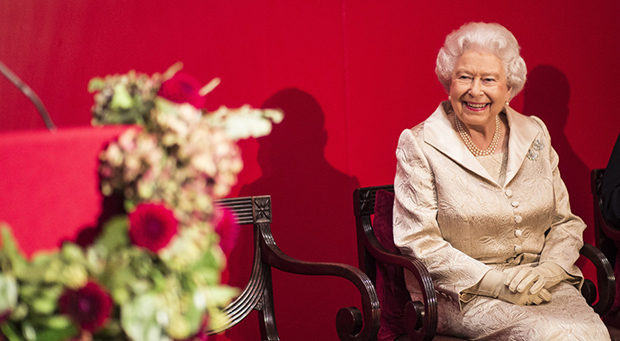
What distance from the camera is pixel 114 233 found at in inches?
33.7

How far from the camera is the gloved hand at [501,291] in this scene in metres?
2.16

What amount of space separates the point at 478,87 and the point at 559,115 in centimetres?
115

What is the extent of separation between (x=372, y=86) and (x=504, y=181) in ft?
2.74

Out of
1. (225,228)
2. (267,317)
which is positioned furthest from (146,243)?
(267,317)

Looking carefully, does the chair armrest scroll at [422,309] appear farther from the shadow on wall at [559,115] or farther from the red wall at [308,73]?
the shadow on wall at [559,115]

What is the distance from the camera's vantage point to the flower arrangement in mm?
821

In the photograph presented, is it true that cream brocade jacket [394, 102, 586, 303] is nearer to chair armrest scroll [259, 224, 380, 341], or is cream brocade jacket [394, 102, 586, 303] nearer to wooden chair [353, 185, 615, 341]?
wooden chair [353, 185, 615, 341]

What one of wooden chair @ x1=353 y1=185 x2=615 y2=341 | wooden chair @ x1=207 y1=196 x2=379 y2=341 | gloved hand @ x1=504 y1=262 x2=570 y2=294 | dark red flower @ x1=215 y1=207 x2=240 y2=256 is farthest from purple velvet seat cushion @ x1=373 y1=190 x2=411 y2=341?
dark red flower @ x1=215 y1=207 x2=240 y2=256

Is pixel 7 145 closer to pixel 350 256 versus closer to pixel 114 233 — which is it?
pixel 114 233

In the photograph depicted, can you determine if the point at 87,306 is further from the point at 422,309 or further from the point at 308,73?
the point at 308,73

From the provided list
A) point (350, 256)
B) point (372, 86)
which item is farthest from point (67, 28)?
point (350, 256)

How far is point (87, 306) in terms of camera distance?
0.82 m

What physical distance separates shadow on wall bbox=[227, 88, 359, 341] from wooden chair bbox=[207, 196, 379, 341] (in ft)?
1.43

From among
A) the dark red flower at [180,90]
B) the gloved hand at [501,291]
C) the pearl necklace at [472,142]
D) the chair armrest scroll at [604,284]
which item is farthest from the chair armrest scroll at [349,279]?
the dark red flower at [180,90]
